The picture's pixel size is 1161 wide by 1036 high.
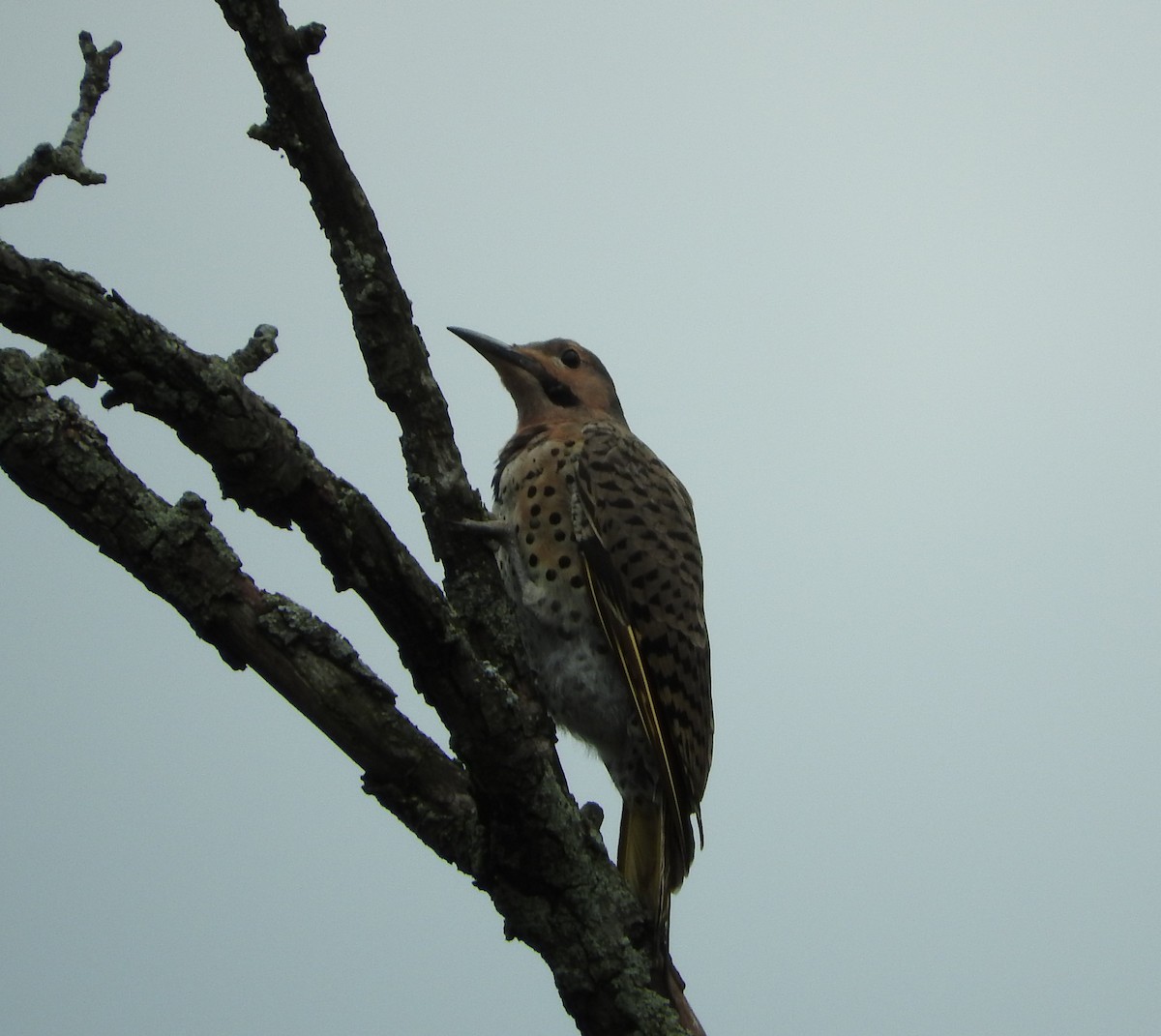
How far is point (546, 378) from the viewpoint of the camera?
6.73 m

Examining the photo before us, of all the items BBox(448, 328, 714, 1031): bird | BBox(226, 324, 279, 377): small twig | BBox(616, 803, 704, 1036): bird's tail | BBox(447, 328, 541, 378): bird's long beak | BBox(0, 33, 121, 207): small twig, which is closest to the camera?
BBox(226, 324, 279, 377): small twig

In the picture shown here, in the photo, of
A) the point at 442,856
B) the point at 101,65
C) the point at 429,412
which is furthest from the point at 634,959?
the point at 101,65

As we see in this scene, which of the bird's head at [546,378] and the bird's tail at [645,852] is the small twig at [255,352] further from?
the bird's head at [546,378]

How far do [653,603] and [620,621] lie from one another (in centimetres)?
31

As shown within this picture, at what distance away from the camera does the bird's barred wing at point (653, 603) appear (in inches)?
211

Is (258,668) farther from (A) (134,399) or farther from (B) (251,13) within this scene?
(B) (251,13)

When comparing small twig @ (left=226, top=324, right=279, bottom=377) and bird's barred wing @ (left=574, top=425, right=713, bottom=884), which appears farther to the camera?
bird's barred wing @ (left=574, top=425, right=713, bottom=884)

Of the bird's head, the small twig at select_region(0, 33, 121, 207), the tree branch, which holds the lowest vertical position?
the tree branch

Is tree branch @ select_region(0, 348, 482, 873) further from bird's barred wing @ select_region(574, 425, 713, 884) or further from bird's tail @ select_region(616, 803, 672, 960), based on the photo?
bird's barred wing @ select_region(574, 425, 713, 884)

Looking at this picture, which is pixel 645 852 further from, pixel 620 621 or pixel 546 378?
pixel 546 378

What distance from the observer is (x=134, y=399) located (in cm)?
288

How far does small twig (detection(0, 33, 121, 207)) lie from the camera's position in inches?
140

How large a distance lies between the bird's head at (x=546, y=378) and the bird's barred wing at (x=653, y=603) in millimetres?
472

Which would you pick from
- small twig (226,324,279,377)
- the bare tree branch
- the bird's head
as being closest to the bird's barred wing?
the bird's head
